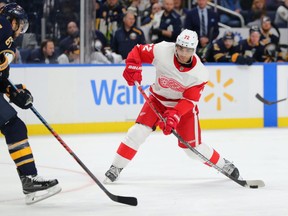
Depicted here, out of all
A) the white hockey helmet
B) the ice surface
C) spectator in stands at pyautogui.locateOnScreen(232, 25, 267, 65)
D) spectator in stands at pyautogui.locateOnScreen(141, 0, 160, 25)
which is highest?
the white hockey helmet

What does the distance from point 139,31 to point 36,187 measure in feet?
14.7

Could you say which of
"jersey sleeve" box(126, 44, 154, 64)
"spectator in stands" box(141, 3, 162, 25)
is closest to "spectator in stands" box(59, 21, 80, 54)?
"spectator in stands" box(141, 3, 162, 25)

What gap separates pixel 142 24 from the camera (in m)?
9.27

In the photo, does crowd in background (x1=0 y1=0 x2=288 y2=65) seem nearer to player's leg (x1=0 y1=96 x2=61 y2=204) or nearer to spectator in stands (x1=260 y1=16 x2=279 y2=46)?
spectator in stands (x1=260 y1=16 x2=279 y2=46)

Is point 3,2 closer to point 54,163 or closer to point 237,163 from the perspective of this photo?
point 54,163

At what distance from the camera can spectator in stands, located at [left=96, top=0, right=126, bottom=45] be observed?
8906 millimetres

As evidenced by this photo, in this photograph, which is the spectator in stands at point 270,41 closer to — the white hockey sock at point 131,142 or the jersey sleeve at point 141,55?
the jersey sleeve at point 141,55

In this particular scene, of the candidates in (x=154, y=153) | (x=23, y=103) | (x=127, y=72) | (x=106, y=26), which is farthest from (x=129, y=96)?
(x=23, y=103)

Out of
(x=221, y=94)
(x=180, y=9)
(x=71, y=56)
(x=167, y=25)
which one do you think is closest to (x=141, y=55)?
(x=71, y=56)

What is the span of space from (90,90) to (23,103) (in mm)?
3700

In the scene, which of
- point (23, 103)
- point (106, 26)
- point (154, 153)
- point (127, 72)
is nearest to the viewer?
point (23, 103)

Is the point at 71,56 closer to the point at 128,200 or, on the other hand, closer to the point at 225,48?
the point at 225,48

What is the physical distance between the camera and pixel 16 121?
444 centimetres

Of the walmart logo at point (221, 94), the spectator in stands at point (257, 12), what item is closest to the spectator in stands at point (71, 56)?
the walmart logo at point (221, 94)
